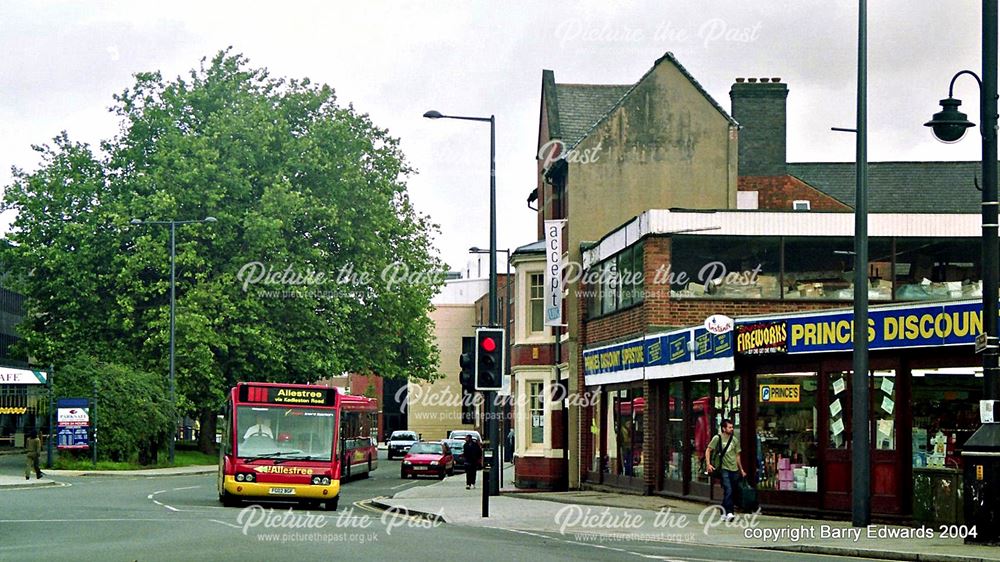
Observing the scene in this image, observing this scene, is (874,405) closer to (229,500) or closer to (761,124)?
(229,500)

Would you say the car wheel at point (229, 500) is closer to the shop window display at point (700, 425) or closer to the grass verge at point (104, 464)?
the shop window display at point (700, 425)

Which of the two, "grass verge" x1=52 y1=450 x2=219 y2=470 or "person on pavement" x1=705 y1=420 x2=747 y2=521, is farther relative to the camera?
"grass verge" x1=52 y1=450 x2=219 y2=470

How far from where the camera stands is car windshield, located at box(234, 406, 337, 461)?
97.7 ft

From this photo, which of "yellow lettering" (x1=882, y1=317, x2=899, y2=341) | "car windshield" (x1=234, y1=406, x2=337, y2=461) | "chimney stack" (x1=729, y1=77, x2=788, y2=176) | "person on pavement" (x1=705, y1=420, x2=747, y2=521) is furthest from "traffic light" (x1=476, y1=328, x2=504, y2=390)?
"chimney stack" (x1=729, y1=77, x2=788, y2=176)

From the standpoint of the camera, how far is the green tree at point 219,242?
54.1 meters

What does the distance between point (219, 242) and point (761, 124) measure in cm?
1979

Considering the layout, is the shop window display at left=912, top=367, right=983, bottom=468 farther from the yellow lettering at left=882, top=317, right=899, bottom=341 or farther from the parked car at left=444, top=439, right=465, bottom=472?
the parked car at left=444, top=439, right=465, bottom=472

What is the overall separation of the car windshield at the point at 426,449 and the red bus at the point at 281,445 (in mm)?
22238

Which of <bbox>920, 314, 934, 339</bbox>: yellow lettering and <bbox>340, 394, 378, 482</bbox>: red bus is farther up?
<bbox>920, 314, 934, 339</bbox>: yellow lettering

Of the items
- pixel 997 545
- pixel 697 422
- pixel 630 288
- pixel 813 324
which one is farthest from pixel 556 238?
pixel 997 545

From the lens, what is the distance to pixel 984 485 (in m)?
19.0

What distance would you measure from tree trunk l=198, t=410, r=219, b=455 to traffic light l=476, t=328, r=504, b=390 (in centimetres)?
3654

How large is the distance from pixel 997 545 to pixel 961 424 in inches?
189

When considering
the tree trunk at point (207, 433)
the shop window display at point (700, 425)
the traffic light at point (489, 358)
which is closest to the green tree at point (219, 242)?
the tree trunk at point (207, 433)
